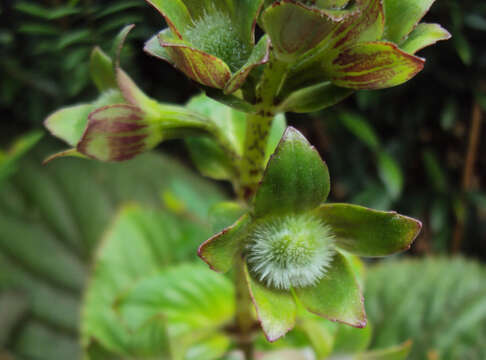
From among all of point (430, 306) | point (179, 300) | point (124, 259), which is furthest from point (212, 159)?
point (430, 306)

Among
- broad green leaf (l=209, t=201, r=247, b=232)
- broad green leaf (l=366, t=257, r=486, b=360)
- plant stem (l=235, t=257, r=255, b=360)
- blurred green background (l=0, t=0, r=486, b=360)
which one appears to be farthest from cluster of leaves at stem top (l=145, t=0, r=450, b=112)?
broad green leaf (l=366, t=257, r=486, b=360)

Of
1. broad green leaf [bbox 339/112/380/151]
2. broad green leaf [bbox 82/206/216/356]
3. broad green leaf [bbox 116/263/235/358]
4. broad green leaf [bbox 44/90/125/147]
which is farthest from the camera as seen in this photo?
broad green leaf [bbox 339/112/380/151]

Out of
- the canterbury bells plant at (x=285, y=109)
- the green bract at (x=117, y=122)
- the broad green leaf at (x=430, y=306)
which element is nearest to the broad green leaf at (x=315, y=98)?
the canterbury bells plant at (x=285, y=109)

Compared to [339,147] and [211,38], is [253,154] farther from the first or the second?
[339,147]

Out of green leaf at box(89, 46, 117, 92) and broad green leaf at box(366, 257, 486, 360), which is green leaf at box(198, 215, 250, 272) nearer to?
green leaf at box(89, 46, 117, 92)

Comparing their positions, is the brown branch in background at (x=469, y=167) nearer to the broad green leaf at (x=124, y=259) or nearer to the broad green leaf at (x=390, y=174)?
the broad green leaf at (x=390, y=174)

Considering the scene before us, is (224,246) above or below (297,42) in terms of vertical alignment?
below
